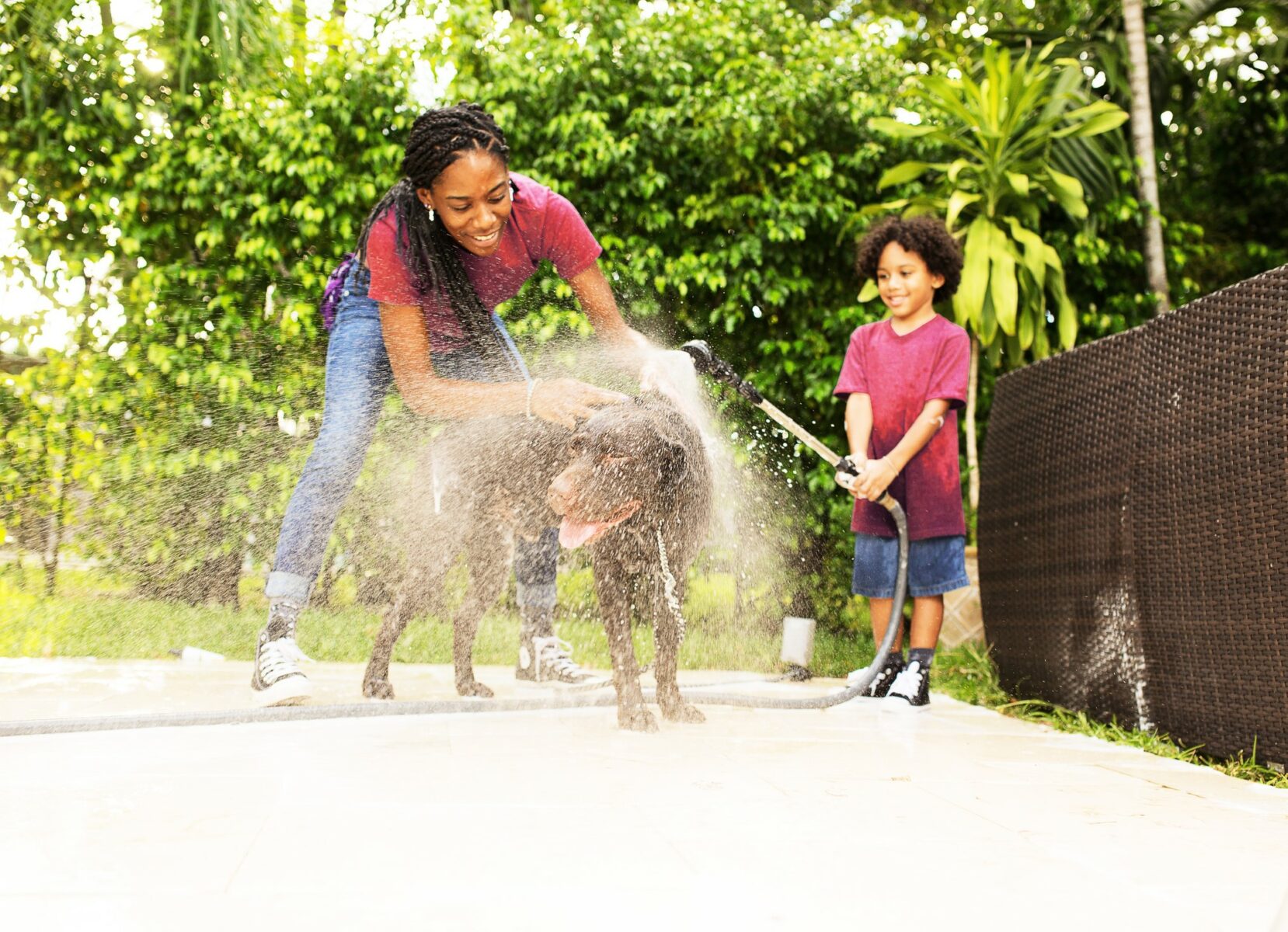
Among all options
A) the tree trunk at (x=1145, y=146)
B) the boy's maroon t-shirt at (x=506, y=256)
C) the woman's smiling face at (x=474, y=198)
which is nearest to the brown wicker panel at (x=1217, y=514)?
the boy's maroon t-shirt at (x=506, y=256)

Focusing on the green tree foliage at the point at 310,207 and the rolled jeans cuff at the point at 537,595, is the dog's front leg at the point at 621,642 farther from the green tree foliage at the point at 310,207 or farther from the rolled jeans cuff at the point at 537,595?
the green tree foliage at the point at 310,207

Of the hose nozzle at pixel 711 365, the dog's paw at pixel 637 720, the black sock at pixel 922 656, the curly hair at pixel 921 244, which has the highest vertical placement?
the curly hair at pixel 921 244

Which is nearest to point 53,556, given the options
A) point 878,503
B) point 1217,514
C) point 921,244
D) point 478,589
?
point 478,589

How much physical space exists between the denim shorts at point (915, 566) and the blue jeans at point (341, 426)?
4.60ft

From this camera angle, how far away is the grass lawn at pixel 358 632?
4.52 meters

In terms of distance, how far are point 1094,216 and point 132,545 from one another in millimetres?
5023

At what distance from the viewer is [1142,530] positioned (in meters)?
2.69

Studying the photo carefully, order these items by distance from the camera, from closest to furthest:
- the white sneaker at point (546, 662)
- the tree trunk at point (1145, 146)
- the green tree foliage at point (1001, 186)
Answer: the white sneaker at point (546, 662)
the green tree foliage at point (1001, 186)
the tree trunk at point (1145, 146)

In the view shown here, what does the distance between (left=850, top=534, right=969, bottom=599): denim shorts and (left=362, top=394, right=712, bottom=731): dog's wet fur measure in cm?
105

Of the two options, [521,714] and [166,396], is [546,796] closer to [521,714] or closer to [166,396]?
[521,714]

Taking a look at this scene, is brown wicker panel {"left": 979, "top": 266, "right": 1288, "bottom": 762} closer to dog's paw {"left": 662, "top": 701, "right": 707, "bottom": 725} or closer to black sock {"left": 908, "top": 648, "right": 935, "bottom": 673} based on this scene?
black sock {"left": 908, "top": 648, "right": 935, "bottom": 673}

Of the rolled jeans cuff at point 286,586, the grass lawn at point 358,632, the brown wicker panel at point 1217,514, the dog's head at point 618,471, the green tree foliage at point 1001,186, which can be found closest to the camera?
the brown wicker panel at point 1217,514

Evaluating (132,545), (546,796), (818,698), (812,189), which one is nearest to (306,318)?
(132,545)

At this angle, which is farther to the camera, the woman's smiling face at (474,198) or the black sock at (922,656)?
the black sock at (922,656)
